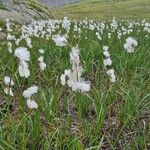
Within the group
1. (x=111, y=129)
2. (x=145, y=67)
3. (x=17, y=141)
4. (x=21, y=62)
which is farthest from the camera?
(x=145, y=67)

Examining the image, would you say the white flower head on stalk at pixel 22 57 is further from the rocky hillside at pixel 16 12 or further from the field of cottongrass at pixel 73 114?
the rocky hillside at pixel 16 12

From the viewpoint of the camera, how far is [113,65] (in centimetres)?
905

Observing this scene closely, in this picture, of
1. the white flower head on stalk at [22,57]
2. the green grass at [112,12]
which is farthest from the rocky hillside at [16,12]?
Result: the green grass at [112,12]

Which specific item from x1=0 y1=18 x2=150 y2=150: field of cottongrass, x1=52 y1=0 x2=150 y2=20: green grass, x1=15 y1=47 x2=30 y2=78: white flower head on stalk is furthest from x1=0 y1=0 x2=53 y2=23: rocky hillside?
x1=52 y1=0 x2=150 y2=20: green grass

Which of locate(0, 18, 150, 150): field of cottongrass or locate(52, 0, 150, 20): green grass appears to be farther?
locate(52, 0, 150, 20): green grass

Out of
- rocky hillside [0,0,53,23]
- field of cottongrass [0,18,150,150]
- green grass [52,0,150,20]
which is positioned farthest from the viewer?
green grass [52,0,150,20]

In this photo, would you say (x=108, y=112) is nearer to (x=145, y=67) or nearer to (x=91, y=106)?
(x=91, y=106)

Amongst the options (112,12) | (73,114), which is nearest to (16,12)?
(73,114)

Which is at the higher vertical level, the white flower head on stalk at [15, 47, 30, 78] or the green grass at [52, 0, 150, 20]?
the white flower head on stalk at [15, 47, 30, 78]

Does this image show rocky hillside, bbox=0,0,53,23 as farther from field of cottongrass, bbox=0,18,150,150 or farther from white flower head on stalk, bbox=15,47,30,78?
white flower head on stalk, bbox=15,47,30,78

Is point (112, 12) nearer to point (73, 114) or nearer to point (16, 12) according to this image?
point (16, 12)

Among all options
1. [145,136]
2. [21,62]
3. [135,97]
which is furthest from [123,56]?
[21,62]

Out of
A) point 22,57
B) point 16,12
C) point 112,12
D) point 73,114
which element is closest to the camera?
point 22,57

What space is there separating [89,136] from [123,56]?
3.85m
